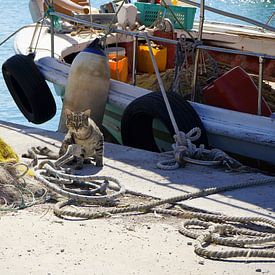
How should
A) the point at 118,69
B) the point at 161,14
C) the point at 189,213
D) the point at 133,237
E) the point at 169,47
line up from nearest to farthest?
the point at 133,237, the point at 189,213, the point at 118,69, the point at 169,47, the point at 161,14

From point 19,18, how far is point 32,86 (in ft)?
52.6

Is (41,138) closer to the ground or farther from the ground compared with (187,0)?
closer to the ground

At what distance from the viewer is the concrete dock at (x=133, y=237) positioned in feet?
12.5

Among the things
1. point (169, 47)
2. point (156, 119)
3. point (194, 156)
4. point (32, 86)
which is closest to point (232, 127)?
point (194, 156)

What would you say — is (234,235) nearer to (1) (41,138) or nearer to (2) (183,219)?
(2) (183,219)

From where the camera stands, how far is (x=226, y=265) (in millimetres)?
3873

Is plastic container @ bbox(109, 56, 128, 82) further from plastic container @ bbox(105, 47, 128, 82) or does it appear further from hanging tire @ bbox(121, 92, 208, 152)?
hanging tire @ bbox(121, 92, 208, 152)

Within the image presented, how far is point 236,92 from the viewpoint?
265 inches

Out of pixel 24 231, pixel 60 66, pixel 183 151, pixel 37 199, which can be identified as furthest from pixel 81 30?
pixel 24 231

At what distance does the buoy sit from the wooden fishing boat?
0.50ft

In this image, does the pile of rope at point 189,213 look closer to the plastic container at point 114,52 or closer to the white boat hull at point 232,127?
the white boat hull at point 232,127

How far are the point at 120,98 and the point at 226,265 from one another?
10.9ft

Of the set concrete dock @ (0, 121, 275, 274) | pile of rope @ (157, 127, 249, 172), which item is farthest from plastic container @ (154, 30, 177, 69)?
concrete dock @ (0, 121, 275, 274)

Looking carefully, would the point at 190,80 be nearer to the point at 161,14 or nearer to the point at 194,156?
the point at 194,156
